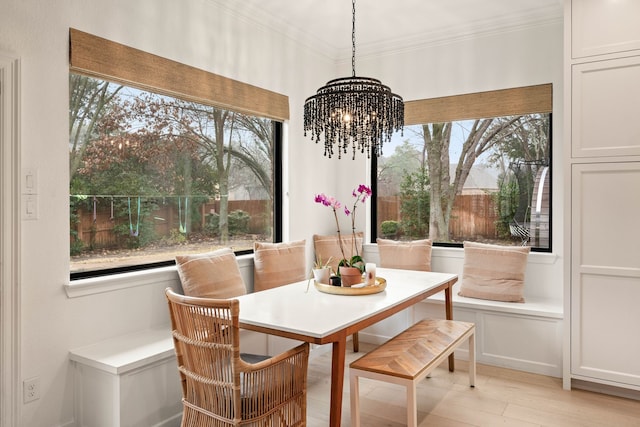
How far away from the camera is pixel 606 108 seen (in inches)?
114

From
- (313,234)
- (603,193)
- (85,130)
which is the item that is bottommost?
(313,234)

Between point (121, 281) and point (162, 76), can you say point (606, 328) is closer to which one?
point (121, 281)

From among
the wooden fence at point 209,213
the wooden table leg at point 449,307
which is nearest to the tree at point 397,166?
the wooden fence at point 209,213

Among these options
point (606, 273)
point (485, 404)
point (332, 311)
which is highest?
point (606, 273)

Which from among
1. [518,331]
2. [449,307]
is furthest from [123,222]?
[518,331]

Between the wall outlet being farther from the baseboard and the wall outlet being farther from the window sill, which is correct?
the baseboard

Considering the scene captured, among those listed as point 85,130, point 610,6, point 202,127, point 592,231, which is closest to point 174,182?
point 202,127

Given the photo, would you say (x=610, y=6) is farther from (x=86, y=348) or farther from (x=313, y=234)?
(x=86, y=348)

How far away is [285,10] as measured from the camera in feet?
11.8

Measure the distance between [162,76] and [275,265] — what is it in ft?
5.13

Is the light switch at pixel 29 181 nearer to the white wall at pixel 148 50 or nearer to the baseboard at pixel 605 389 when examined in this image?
the white wall at pixel 148 50

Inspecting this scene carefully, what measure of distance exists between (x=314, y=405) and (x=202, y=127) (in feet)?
6.70

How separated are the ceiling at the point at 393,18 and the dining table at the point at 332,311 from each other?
6.81 ft

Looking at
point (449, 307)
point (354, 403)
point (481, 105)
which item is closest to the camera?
point (354, 403)
